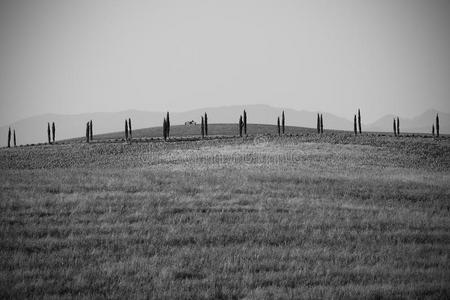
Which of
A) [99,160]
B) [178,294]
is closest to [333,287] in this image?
[178,294]

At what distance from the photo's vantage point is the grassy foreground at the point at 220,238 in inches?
257

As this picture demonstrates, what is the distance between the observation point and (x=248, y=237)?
9.48 meters

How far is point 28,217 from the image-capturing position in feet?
34.9

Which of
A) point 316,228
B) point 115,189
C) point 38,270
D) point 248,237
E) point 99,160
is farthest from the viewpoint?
point 99,160

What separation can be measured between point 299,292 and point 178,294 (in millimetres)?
2061

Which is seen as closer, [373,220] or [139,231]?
[139,231]

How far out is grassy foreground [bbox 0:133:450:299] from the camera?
6.52m

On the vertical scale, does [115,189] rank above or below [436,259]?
above

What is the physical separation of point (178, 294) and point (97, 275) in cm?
175

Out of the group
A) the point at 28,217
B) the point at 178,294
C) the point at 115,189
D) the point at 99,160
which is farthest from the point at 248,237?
the point at 99,160

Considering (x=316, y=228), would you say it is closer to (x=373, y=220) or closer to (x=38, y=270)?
(x=373, y=220)

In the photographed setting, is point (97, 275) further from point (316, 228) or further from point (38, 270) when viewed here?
point (316, 228)

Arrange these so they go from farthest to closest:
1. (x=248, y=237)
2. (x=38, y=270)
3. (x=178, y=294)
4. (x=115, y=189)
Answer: (x=115, y=189) → (x=248, y=237) → (x=38, y=270) → (x=178, y=294)

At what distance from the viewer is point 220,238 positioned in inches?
364
